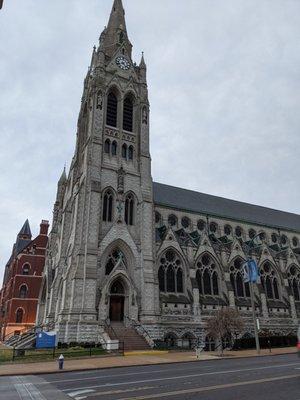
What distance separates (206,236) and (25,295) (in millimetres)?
30224

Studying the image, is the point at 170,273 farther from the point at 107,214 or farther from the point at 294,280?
the point at 294,280

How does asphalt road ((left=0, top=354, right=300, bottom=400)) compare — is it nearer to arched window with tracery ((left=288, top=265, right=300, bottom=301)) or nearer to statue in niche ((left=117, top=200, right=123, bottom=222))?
statue in niche ((left=117, top=200, right=123, bottom=222))

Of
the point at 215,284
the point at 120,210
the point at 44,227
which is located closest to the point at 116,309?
the point at 120,210

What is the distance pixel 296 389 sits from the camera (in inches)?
378

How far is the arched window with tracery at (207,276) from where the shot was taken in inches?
1604

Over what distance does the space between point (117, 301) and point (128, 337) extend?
15.4 feet

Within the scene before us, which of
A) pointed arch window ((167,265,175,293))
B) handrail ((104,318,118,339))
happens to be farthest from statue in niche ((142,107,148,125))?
handrail ((104,318,118,339))

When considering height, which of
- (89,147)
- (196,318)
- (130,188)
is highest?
(89,147)

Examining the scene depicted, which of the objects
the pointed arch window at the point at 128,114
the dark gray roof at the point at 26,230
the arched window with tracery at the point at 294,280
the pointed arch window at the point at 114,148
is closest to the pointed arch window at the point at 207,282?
the arched window with tracery at the point at 294,280

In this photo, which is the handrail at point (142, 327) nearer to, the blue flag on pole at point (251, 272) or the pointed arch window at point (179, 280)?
the pointed arch window at point (179, 280)

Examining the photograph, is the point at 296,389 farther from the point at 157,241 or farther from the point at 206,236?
the point at 206,236

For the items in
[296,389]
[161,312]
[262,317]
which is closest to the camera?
[296,389]

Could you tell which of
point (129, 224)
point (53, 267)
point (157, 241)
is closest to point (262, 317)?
point (157, 241)

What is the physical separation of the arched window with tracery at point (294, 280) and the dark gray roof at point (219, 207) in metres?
7.56
